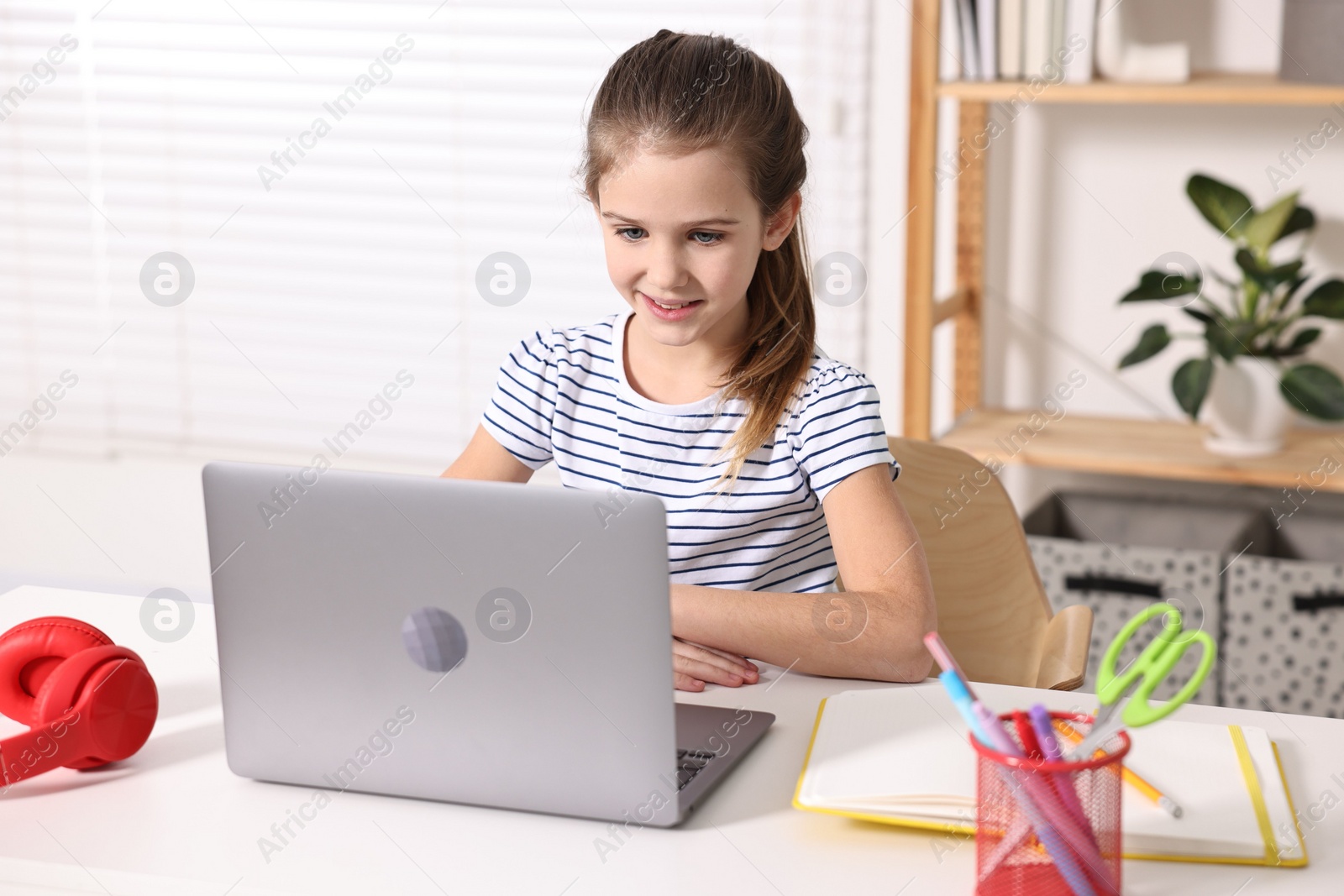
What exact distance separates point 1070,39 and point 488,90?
1.06m

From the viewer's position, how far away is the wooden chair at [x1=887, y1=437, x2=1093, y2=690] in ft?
5.04

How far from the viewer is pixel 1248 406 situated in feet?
7.16

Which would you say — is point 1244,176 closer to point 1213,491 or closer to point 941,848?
point 1213,491

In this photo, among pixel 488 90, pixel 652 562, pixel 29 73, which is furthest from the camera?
pixel 29 73

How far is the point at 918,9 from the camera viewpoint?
2166 mm

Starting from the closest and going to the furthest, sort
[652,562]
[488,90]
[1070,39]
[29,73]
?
[652,562]
[1070,39]
[488,90]
[29,73]

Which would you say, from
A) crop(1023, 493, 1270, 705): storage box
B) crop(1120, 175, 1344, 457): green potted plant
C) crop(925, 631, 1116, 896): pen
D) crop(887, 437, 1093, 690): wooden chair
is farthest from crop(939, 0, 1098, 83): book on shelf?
crop(925, 631, 1116, 896): pen

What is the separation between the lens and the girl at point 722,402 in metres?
1.17

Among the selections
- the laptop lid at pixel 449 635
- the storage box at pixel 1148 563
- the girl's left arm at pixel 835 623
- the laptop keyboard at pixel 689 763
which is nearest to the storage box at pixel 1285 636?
the storage box at pixel 1148 563

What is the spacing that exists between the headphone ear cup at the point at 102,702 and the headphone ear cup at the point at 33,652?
0.02m

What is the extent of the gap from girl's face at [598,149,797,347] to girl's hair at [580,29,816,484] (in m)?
0.02

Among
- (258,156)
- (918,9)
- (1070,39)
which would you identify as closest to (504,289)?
(258,156)

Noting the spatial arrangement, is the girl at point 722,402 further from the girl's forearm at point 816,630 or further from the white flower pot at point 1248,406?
the white flower pot at point 1248,406

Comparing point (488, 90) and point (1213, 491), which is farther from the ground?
point (488, 90)
